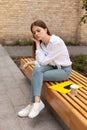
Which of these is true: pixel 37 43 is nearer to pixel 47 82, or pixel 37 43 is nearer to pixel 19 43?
pixel 47 82

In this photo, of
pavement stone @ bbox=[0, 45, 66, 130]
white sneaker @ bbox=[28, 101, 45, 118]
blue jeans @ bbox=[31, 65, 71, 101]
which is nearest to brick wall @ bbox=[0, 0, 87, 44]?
pavement stone @ bbox=[0, 45, 66, 130]

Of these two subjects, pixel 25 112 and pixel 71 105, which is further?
pixel 25 112

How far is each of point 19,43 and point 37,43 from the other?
19.4 ft

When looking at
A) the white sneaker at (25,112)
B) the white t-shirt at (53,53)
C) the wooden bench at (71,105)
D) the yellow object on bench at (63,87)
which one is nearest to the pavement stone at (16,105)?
the white sneaker at (25,112)

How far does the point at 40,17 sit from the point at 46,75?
20.7 feet

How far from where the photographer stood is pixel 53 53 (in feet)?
14.6

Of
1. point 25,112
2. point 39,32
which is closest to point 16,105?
point 25,112

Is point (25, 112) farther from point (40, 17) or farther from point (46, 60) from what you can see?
point (40, 17)

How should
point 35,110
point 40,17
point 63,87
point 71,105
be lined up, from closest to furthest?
point 71,105, point 35,110, point 63,87, point 40,17

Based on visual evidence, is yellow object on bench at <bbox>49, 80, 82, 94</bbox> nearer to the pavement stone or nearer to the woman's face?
the pavement stone

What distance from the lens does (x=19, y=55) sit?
8945 mm

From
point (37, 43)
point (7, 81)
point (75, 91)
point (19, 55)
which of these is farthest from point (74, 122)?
point (19, 55)

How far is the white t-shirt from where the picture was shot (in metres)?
4.46

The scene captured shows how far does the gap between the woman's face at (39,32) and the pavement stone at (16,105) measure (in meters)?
1.02
